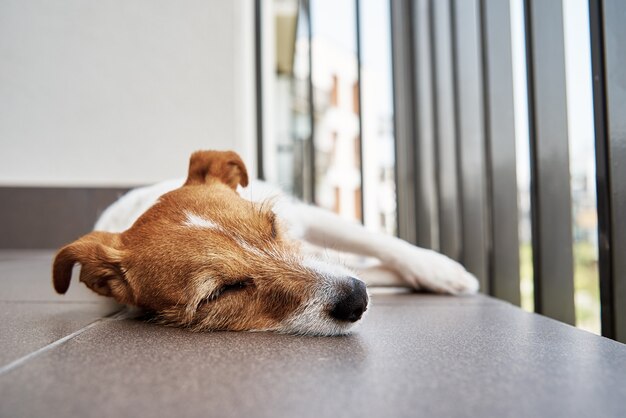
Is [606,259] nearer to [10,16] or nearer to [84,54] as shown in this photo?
[84,54]

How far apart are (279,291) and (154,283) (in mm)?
291

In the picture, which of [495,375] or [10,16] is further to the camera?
[10,16]

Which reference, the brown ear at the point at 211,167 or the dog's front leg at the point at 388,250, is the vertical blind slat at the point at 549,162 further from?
the brown ear at the point at 211,167

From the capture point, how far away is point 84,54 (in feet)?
12.6

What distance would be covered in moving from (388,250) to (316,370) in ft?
3.42

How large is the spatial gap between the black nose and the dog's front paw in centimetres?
63

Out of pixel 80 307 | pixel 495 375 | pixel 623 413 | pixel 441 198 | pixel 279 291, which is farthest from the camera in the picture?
pixel 441 198

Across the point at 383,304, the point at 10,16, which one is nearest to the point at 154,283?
the point at 383,304

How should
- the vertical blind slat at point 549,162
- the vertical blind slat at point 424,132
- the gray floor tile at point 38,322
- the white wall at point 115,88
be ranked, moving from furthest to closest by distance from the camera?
the white wall at point 115,88
the vertical blind slat at point 424,132
the vertical blind slat at point 549,162
the gray floor tile at point 38,322

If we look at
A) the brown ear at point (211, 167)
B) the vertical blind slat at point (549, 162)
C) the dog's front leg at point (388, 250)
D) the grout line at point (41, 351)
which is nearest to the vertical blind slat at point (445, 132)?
the dog's front leg at point (388, 250)

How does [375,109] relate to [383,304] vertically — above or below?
above

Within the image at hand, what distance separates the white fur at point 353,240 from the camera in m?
1.76

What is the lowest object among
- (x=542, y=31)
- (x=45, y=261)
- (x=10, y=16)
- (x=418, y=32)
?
(x=45, y=261)

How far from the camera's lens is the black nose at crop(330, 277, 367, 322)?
113 cm
